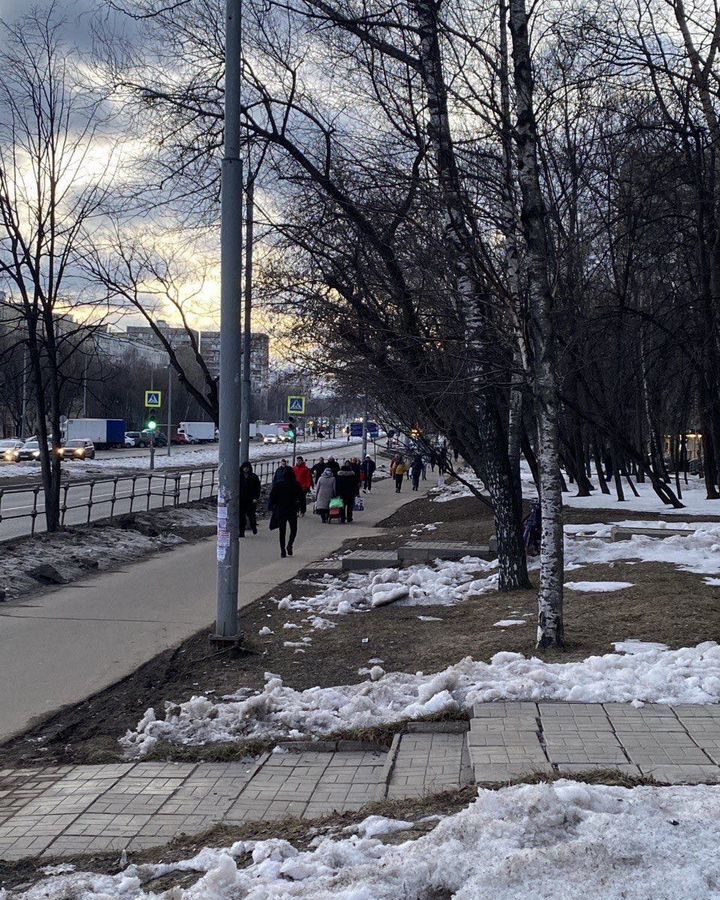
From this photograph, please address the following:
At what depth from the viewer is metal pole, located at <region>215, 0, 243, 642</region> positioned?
29.8 feet

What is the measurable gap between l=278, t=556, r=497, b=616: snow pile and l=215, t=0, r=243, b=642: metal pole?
2.15 metres

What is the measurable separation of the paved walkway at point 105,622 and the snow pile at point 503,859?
136 inches

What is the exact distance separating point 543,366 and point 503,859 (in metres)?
5.18

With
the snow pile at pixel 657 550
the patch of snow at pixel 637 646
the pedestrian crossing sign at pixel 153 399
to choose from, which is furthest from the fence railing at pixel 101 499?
the patch of snow at pixel 637 646

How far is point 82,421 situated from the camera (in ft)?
237

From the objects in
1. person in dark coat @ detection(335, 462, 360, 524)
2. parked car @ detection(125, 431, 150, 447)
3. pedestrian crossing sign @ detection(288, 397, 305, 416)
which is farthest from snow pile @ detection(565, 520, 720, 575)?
parked car @ detection(125, 431, 150, 447)

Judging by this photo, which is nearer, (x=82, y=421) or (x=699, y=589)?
(x=699, y=589)

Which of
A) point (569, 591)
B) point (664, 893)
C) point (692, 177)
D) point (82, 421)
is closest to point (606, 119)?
point (692, 177)

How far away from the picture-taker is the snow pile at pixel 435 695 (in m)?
6.26

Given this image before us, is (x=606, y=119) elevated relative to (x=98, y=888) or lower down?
elevated

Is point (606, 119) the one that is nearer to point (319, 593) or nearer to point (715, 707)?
point (319, 593)

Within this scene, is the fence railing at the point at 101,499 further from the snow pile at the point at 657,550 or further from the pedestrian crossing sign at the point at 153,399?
the snow pile at the point at 657,550

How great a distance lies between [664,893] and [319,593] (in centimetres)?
941

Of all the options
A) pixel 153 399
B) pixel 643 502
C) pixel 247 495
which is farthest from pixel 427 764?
pixel 153 399
